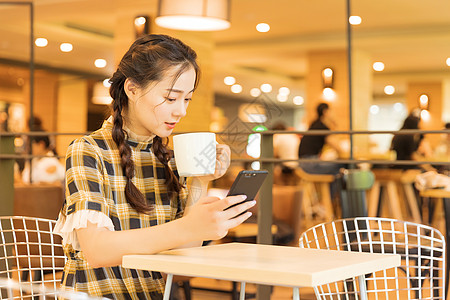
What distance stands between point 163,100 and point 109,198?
0.85ft

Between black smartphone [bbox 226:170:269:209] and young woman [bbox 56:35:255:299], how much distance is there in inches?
1.0

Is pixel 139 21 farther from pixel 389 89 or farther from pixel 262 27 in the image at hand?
pixel 389 89

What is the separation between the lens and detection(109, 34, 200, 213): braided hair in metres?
1.53

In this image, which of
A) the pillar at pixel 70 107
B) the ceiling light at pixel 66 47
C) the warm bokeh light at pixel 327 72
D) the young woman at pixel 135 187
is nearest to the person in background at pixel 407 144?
the warm bokeh light at pixel 327 72

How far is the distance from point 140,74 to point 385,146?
16.8ft

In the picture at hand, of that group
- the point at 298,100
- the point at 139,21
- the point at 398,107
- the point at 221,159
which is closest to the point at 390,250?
the point at 221,159

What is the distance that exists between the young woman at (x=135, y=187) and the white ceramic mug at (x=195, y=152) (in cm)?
7

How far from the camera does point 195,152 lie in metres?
1.42

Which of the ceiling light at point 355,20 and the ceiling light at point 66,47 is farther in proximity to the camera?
the ceiling light at point 66,47

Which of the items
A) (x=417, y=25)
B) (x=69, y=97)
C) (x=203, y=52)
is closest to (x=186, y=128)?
(x=203, y=52)

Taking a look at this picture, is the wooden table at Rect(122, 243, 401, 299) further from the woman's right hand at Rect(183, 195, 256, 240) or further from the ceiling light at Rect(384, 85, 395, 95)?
the ceiling light at Rect(384, 85, 395, 95)

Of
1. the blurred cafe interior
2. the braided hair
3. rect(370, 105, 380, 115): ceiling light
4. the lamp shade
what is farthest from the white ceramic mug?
rect(370, 105, 380, 115): ceiling light

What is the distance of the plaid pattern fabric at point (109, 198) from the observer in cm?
144

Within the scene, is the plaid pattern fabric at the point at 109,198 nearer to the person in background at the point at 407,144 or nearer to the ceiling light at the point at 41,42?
the person in background at the point at 407,144
